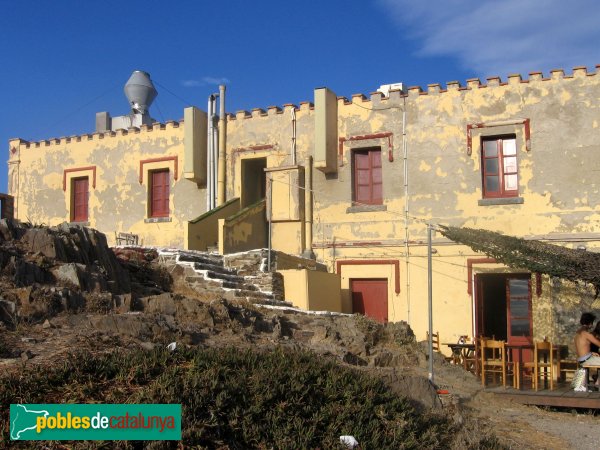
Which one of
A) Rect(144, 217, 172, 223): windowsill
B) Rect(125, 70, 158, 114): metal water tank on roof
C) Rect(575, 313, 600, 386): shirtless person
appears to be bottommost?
Rect(575, 313, 600, 386): shirtless person

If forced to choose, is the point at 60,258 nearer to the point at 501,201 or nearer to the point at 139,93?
the point at 501,201

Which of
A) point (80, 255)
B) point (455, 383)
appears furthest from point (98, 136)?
point (455, 383)

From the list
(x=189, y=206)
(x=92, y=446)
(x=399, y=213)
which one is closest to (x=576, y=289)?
(x=399, y=213)

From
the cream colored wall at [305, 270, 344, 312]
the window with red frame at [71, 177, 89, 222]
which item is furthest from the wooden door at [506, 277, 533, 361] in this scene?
the window with red frame at [71, 177, 89, 222]

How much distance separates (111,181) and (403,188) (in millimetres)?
9989

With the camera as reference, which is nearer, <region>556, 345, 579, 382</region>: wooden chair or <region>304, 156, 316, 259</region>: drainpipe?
<region>556, 345, 579, 382</region>: wooden chair

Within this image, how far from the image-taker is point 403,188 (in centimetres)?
1892

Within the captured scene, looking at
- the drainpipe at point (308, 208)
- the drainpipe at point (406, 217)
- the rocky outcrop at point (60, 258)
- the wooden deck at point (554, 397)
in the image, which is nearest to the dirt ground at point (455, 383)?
the wooden deck at point (554, 397)

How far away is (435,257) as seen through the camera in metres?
18.3

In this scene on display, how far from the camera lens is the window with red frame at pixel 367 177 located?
19.5 metres

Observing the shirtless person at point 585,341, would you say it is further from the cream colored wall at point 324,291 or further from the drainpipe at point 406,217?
the drainpipe at point 406,217

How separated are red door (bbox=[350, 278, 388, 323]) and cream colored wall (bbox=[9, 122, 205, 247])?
5.65 metres

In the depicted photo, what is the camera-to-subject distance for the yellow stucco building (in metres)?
17.2

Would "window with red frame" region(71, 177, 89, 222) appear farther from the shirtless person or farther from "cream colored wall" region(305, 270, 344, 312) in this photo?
the shirtless person
